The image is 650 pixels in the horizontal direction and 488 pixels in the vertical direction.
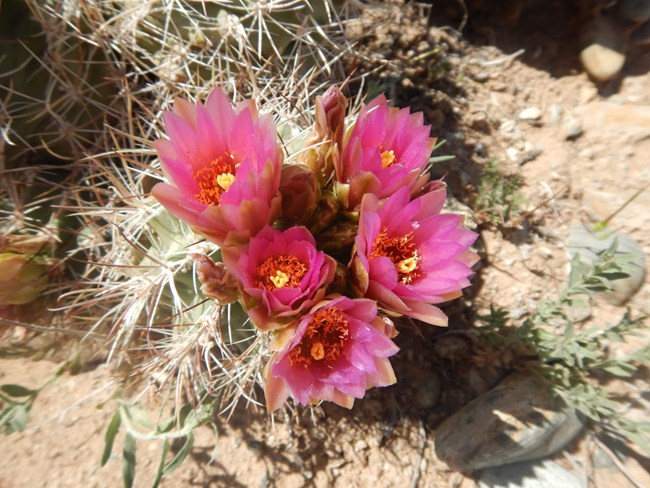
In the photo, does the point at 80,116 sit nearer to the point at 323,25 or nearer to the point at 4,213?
the point at 4,213

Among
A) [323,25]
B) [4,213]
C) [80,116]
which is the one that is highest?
[323,25]

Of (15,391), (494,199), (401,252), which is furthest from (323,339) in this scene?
(494,199)

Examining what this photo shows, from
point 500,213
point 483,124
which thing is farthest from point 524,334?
point 483,124

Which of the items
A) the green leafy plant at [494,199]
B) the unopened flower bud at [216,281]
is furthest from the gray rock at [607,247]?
the unopened flower bud at [216,281]

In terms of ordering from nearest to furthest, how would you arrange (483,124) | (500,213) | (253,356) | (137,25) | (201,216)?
(201,216) → (253,356) → (137,25) → (500,213) → (483,124)

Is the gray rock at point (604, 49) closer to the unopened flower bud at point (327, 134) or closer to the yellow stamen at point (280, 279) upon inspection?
the unopened flower bud at point (327, 134)

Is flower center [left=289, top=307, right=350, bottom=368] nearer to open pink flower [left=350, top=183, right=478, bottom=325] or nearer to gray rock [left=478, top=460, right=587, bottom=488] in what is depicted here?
open pink flower [left=350, top=183, right=478, bottom=325]

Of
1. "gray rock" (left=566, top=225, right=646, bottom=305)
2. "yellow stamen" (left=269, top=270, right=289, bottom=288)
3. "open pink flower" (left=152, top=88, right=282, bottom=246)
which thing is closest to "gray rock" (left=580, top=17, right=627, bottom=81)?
"gray rock" (left=566, top=225, right=646, bottom=305)
